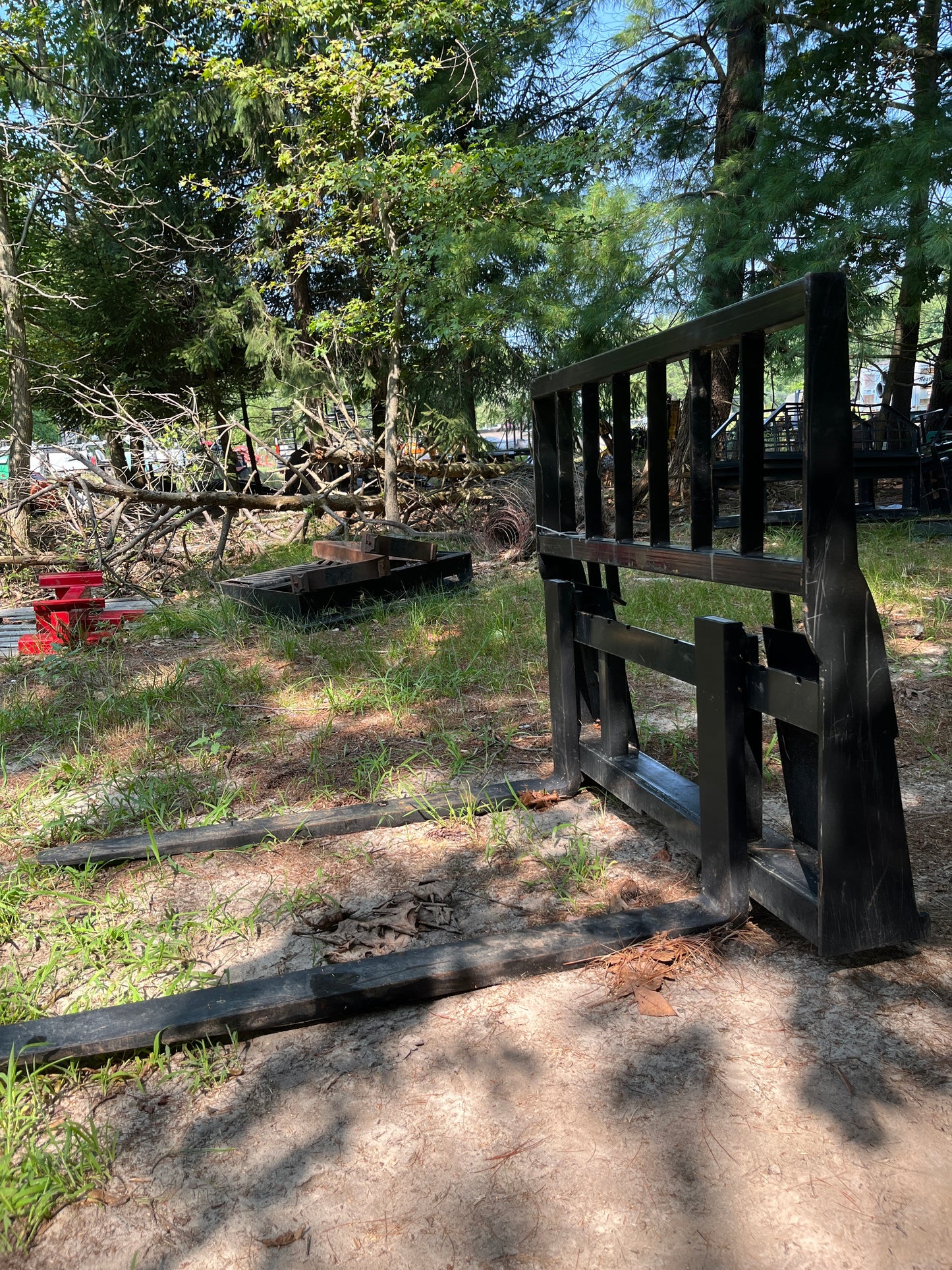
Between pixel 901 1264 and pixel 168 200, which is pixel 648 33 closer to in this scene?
pixel 168 200

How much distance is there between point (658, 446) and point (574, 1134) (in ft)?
5.11

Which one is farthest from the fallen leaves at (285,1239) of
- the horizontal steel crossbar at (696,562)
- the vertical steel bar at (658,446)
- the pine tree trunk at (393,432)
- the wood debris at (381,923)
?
the pine tree trunk at (393,432)

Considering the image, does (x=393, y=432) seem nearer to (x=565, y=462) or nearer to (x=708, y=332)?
(x=565, y=462)

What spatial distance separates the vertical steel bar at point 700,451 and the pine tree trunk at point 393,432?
7712mm

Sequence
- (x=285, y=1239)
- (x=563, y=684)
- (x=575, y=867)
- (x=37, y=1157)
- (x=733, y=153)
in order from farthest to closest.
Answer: (x=733, y=153) → (x=563, y=684) → (x=575, y=867) → (x=37, y=1157) → (x=285, y=1239)

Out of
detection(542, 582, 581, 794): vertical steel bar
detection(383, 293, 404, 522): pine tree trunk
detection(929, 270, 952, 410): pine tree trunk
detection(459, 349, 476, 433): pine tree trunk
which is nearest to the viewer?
detection(542, 582, 581, 794): vertical steel bar

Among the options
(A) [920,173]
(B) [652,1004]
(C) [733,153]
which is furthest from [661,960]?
(C) [733,153]

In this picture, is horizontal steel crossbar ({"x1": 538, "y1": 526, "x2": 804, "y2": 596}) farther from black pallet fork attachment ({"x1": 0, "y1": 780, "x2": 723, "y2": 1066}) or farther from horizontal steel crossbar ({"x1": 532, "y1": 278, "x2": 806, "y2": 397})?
black pallet fork attachment ({"x1": 0, "y1": 780, "x2": 723, "y2": 1066})

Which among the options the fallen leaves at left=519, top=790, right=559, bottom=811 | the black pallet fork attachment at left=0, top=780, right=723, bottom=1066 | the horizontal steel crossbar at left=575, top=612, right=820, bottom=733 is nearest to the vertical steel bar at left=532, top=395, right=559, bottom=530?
the horizontal steel crossbar at left=575, top=612, right=820, bottom=733

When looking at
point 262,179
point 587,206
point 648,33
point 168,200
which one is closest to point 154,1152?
point 587,206

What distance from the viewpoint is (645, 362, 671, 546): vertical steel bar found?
2.17 meters

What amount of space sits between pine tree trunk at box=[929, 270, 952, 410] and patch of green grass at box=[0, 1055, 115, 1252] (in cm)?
1086

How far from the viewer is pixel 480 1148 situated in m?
1.49

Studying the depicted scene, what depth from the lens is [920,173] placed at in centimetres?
675
